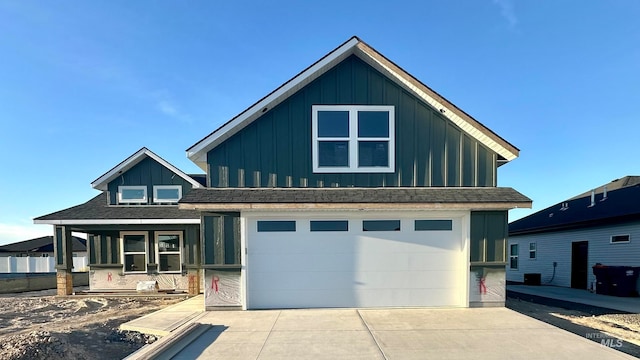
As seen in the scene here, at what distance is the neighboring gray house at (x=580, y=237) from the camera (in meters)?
12.3

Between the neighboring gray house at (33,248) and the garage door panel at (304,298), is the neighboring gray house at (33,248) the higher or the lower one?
the lower one

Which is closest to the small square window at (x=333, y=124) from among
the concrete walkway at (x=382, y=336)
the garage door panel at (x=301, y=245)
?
the garage door panel at (x=301, y=245)

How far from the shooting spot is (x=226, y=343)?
5.57m

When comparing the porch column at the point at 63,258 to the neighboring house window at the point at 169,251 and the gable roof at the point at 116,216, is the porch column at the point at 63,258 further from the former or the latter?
the neighboring house window at the point at 169,251

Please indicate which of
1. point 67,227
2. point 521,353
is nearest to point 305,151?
point 521,353

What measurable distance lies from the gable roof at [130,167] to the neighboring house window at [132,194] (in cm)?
59

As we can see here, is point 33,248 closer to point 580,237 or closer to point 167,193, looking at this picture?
point 167,193

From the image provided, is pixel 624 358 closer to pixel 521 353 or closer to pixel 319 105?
pixel 521 353

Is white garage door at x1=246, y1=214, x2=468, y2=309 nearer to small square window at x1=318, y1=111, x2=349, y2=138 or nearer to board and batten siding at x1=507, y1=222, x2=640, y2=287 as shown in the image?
small square window at x1=318, y1=111, x2=349, y2=138

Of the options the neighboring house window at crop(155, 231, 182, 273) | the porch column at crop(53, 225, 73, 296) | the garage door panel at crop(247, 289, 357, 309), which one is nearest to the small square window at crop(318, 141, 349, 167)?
the garage door panel at crop(247, 289, 357, 309)

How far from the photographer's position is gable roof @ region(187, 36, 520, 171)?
7.96m

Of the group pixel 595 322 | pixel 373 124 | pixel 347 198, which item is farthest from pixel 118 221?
pixel 595 322

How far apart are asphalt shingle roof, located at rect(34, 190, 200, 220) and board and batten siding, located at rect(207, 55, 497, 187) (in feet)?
14.5

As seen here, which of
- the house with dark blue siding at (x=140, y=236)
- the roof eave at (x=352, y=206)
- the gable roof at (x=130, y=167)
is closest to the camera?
the roof eave at (x=352, y=206)
